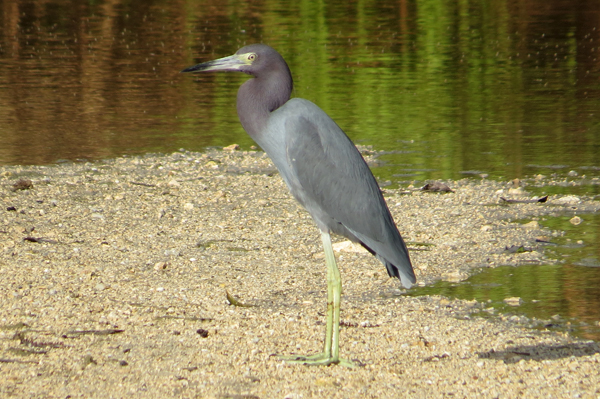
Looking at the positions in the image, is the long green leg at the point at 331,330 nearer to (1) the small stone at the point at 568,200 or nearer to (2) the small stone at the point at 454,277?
(2) the small stone at the point at 454,277

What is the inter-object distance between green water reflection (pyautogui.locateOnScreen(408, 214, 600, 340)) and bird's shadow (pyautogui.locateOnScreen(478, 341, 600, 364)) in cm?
21

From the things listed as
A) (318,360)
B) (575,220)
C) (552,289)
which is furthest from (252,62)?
(575,220)

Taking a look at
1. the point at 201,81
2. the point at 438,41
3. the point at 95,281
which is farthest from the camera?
the point at 438,41

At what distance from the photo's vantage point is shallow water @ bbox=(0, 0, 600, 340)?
9.88 metres

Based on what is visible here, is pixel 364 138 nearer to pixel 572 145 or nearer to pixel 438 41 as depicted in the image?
pixel 572 145

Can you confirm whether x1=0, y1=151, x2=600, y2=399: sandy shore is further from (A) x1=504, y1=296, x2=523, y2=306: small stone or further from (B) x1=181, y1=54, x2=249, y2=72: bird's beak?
(B) x1=181, y1=54, x2=249, y2=72: bird's beak

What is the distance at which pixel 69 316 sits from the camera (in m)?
5.38

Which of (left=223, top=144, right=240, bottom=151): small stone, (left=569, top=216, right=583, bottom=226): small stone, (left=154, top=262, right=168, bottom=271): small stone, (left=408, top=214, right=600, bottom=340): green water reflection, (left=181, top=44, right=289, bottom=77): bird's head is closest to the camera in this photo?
(left=181, top=44, right=289, bottom=77): bird's head

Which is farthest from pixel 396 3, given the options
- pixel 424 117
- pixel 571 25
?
pixel 424 117

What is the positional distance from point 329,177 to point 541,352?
1453mm

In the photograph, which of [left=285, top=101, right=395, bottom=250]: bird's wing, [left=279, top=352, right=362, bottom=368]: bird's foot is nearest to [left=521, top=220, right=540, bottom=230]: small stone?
[left=285, top=101, right=395, bottom=250]: bird's wing

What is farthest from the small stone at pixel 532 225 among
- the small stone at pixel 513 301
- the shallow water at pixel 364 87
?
the small stone at pixel 513 301

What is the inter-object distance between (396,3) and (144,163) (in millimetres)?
21307

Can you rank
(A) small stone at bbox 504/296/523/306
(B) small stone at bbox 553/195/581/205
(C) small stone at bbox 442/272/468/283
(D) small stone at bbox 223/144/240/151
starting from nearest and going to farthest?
(A) small stone at bbox 504/296/523/306 → (C) small stone at bbox 442/272/468/283 → (B) small stone at bbox 553/195/581/205 → (D) small stone at bbox 223/144/240/151
